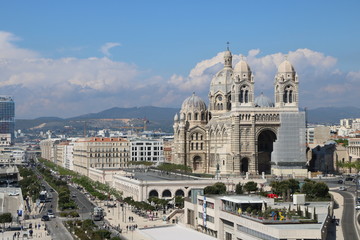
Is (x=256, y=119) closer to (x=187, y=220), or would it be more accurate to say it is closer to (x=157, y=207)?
(x=157, y=207)

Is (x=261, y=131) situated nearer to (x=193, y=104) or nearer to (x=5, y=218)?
(x=193, y=104)

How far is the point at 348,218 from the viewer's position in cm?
7256

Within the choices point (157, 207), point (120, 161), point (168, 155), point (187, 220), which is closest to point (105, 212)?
point (157, 207)

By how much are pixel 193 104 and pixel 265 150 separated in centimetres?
2564

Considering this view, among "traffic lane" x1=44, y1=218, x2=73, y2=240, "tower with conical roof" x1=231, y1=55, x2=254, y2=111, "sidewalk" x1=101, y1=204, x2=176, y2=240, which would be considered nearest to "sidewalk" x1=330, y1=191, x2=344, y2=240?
"sidewalk" x1=101, y1=204, x2=176, y2=240

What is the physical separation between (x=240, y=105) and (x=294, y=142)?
11289 mm

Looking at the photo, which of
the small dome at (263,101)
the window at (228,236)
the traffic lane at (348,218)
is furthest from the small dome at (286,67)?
the window at (228,236)

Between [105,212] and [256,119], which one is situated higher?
[256,119]

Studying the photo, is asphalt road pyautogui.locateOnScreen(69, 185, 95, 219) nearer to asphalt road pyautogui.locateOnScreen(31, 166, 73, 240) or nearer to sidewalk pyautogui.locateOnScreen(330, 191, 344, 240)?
asphalt road pyautogui.locateOnScreen(31, 166, 73, 240)

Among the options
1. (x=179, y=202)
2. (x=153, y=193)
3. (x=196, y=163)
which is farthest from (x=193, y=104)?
(x=179, y=202)

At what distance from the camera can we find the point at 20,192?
4695 inches

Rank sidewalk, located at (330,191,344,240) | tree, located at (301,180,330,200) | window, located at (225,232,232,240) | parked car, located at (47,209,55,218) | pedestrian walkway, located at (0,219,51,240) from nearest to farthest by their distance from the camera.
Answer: sidewalk, located at (330,191,344,240) → window, located at (225,232,232,240) → pedestrian walkway, located at (0,219,51,240) → tree, located at (301,180,330,200) → parked car, located at (47,209,55,218)

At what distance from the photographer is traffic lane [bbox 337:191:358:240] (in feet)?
216

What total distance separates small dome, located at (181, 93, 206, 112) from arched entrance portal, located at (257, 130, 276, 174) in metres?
23.4
